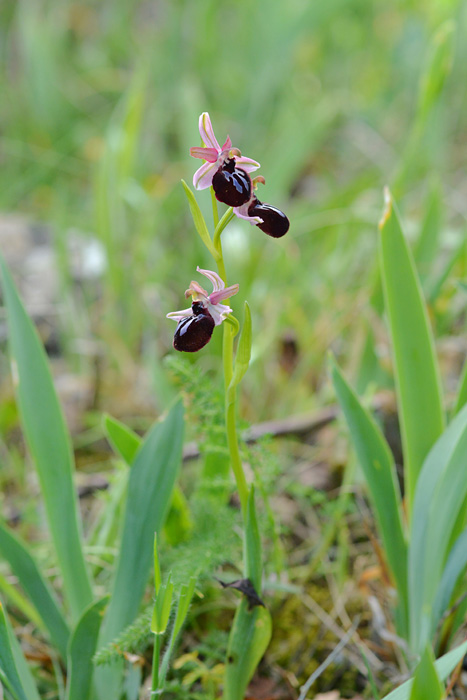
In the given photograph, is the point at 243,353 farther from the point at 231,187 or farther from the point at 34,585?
the point at 34,585

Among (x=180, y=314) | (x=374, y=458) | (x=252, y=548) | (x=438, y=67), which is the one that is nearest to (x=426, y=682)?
(x=252, y=548)

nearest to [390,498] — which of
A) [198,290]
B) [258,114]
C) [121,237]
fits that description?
[198,290]

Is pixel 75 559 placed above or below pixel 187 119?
below

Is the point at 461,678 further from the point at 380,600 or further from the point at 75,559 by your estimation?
the point at 75,559

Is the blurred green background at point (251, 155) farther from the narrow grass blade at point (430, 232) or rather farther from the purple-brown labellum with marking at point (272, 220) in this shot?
the purple-brown labellum with marking at point (272, 220)

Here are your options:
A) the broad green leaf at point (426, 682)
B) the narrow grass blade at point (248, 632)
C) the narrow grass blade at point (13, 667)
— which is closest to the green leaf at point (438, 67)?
the narrow grass blade at point (248, 632)

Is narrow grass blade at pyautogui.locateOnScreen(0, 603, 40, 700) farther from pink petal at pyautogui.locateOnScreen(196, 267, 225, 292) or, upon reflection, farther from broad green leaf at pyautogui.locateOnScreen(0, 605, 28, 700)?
pink petal at pyautogui.locateOnScreen(196, 267, 225, 292)
